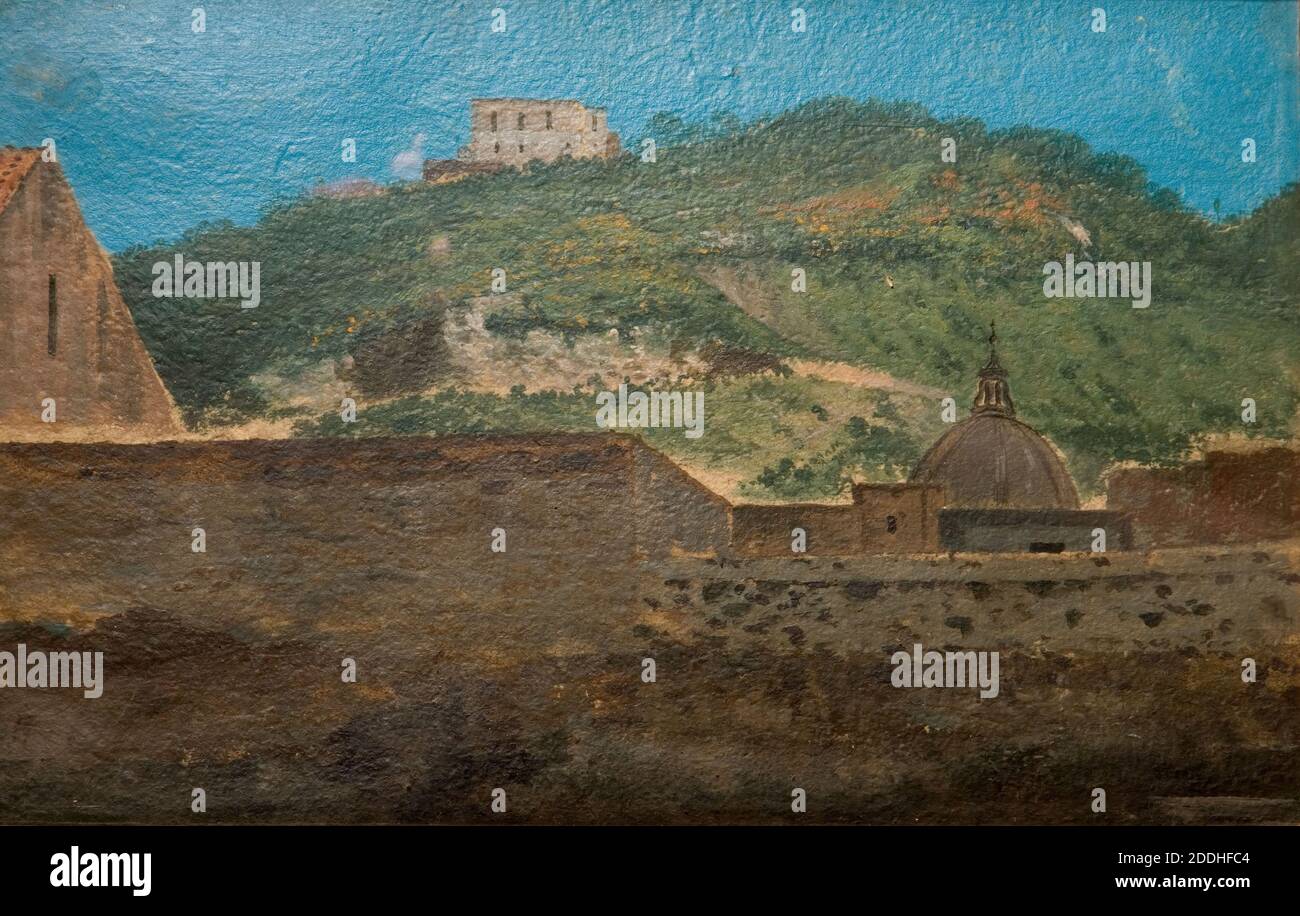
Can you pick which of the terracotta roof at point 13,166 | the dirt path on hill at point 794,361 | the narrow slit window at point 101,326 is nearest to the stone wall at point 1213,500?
the dirt path on hill at point 794,361

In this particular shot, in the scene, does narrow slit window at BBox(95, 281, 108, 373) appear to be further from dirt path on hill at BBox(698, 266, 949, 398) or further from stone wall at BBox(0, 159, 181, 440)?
dirt path on hill at BBox(698, 266, 949, 398)

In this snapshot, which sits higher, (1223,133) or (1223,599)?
(1223,133)

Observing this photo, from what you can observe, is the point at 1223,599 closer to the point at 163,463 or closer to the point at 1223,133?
the point at 1223,133

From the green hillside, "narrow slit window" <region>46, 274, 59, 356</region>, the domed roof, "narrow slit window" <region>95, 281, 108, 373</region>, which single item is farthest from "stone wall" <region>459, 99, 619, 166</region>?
the domed roof

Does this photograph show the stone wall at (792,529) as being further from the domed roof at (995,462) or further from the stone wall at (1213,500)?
the stone wall at (1213,500)

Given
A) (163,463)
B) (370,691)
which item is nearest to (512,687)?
(370,691)
